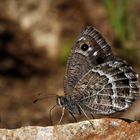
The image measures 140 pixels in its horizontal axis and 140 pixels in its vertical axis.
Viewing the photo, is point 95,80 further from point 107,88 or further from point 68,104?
point 68,104

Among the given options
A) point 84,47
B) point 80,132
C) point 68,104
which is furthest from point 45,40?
point 80,132

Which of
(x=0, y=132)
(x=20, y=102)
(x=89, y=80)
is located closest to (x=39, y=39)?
(x=20, y=102)

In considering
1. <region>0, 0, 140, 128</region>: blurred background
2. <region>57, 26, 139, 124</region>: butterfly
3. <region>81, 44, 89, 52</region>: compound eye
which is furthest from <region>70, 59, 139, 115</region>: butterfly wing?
<region>0, 0, 140, 128</region>: blurred background

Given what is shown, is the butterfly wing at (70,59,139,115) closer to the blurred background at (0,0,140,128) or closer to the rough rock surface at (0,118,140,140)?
the rough rock surface at (0,118,140,140)

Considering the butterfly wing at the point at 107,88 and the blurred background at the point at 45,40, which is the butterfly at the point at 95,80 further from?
the blurred background at the point at 45,40

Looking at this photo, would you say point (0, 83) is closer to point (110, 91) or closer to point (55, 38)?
point (55, 38)

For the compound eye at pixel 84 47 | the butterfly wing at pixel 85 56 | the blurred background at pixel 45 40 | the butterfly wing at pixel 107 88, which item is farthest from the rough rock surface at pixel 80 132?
the blurred background at pixel 45 40
